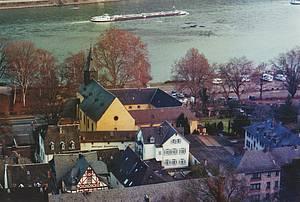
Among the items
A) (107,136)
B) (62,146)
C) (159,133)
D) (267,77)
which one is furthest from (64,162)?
(267,77)

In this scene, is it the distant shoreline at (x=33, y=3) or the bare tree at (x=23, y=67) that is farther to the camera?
the distant shoreline at (x=33, y=3)

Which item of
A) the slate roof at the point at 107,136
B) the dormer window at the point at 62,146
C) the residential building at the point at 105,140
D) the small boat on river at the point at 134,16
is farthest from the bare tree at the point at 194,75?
the small boat on river at the point at 134,16

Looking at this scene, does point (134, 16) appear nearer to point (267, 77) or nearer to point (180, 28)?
point (180, 28)

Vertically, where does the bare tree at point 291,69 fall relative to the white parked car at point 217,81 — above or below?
above

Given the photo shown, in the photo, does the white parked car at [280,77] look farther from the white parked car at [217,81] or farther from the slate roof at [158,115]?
the slate roof at [158,115]

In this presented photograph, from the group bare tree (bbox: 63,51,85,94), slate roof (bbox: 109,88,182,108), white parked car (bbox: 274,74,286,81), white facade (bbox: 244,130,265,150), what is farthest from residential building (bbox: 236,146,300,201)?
white parked car (bbox: 274,74,286,81)

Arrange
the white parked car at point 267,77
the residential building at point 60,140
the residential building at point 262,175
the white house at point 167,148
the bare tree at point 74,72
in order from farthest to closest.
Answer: the white parked car at point 267,77 < the bare tree at point 74,72 < the residential building at point 60,140 < the white house at point 167,148 < the residential building at point 262,175

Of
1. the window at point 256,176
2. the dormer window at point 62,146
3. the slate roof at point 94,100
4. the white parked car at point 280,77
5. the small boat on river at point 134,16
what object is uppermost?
the slate roof at point 94,100

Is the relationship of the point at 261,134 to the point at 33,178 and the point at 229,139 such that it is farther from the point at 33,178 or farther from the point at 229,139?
the point at 33,178
